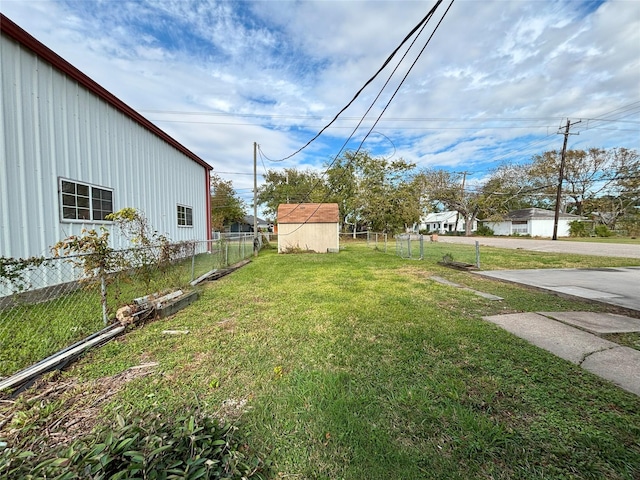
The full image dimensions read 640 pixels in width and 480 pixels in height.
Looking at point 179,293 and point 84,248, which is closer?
point 84,248

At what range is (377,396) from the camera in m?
2.29

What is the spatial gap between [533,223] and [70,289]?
146 feet

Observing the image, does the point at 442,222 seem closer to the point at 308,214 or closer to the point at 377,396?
the point at 308,214

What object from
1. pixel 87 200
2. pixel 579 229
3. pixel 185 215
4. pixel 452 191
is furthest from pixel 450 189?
pixel 87 200

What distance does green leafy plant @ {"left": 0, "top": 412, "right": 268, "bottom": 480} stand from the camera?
1.35 m

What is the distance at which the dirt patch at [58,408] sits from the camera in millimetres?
1886

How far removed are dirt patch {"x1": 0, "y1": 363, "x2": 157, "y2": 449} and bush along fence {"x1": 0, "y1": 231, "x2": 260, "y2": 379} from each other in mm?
557

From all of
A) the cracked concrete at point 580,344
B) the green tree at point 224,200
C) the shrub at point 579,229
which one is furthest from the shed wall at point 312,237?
the shrub at point 579,229

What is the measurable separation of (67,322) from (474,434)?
5001mm

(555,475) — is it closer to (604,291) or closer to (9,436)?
(9,436)

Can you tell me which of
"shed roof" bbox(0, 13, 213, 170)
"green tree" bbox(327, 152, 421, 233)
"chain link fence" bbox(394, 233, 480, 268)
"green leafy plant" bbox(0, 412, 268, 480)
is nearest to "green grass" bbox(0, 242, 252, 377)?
"green leafy plant" bbox(0, 412, 268, 480)

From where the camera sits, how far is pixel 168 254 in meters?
5.35

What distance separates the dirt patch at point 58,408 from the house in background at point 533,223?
142ft

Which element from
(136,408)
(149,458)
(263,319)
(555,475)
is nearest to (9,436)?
(136,408)
